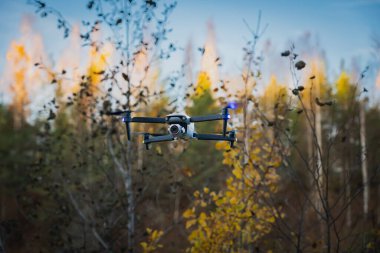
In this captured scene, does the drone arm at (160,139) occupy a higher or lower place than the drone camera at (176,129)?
lower

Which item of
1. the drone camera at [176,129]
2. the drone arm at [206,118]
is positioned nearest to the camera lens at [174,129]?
the drone camera at [176,129]

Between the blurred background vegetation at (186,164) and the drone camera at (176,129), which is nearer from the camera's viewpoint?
the drone camera at (176,129)

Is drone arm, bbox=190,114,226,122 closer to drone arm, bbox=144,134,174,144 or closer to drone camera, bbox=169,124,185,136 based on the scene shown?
drone camera, bbox=169,124,185,136

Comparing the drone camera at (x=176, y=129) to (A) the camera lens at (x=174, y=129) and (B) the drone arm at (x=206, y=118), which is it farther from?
(B) the drone arm at (x=206, y=118)

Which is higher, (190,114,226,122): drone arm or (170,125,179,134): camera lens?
(190,114,226,122): drone arm

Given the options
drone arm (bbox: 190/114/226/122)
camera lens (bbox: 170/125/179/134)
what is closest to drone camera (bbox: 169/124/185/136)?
camera lens (bbox: 170/125/179/134)

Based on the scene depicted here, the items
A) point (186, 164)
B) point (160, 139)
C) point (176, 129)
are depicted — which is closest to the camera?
point (176, 129)

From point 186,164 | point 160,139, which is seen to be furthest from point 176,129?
point 186,164

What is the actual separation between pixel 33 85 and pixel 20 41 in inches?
136

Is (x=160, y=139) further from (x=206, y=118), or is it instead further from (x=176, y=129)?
(x=206, y=118)

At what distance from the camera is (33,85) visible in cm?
2023

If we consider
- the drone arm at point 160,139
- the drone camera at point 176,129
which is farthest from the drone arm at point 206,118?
the drone arm at point 160,139

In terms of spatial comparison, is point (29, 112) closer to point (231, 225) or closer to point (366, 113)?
point (231, 225)

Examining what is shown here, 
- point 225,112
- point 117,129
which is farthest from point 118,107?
point 225,112
